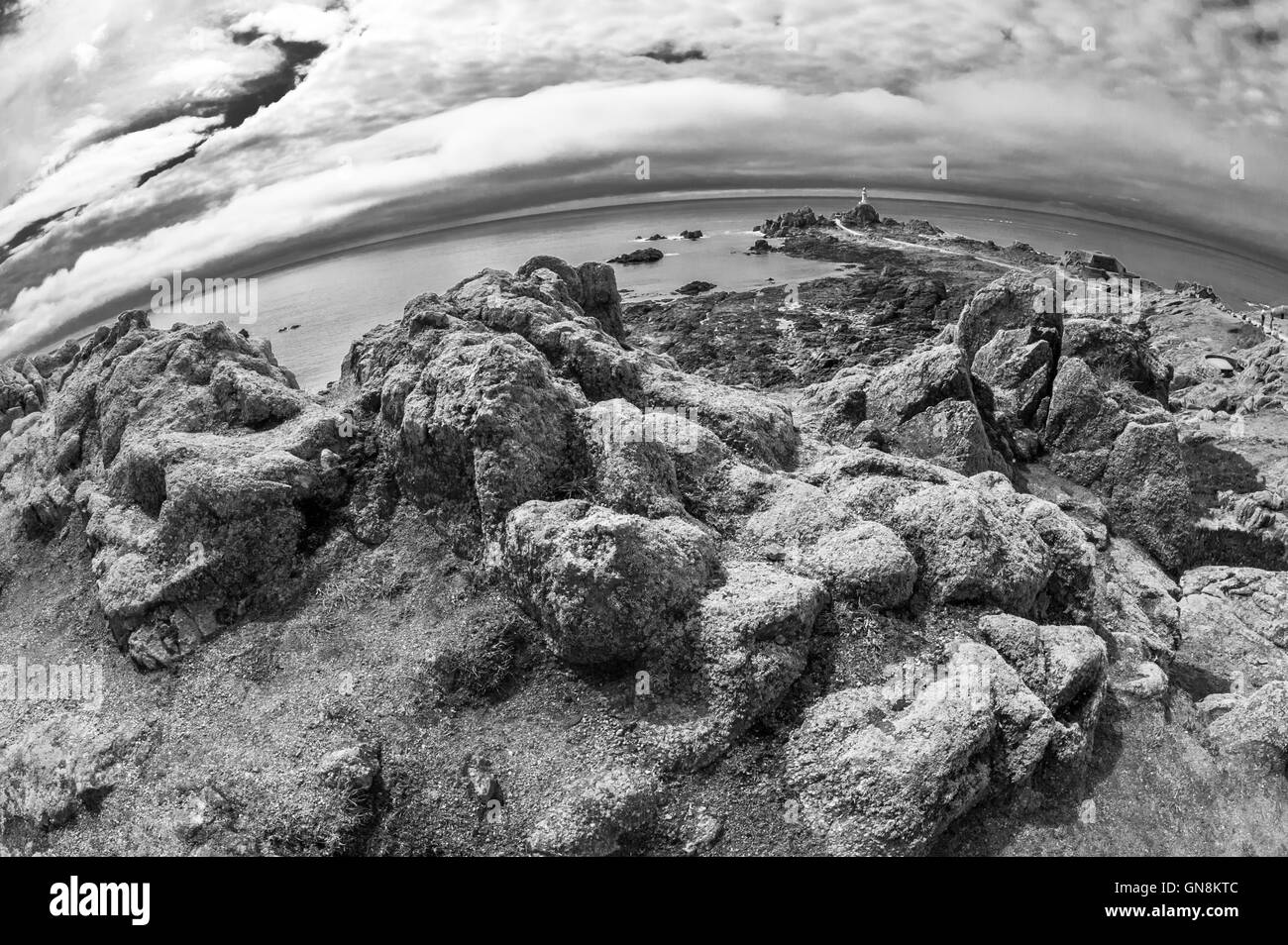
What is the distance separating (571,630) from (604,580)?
4.20ft

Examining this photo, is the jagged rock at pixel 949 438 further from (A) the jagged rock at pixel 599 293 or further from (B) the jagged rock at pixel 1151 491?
(A) the jagged rock at pixel 599 293

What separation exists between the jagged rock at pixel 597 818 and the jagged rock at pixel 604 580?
2.64 metres

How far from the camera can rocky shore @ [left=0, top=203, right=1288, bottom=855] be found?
14219 millimetres

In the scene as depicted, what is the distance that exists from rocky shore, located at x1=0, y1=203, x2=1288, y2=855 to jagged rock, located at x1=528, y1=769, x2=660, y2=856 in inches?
2.1

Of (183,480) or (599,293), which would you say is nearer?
(183,480)

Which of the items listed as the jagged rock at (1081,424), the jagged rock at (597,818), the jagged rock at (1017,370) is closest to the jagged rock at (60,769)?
the jagged rock at (597,818)

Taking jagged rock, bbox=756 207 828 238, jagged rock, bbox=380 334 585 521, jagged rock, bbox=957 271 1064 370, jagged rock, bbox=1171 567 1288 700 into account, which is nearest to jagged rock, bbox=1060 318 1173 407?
jagged rock, bbox=957 271 1064 370

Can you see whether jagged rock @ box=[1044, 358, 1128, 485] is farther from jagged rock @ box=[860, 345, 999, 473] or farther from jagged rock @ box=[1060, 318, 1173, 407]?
jagged rock @ box=[860, 345, 999, 473]

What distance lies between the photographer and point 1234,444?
38688 millimetres

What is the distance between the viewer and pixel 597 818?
44.4 ft

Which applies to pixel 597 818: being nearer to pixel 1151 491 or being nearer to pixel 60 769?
pixel 60 769

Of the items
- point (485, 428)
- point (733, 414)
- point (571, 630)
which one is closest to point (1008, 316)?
point (733, 414)

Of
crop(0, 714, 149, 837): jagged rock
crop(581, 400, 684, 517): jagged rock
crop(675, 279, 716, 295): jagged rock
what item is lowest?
crop(675, 279, 716, 295): jagged rock

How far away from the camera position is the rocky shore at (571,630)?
1422 centimetres
